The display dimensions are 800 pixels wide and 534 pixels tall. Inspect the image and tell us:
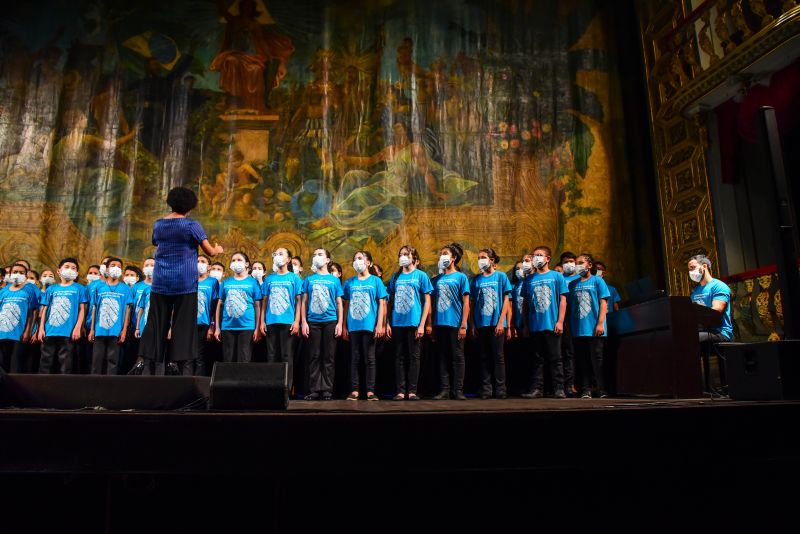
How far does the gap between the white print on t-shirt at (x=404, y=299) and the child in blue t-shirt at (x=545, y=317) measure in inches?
58.6

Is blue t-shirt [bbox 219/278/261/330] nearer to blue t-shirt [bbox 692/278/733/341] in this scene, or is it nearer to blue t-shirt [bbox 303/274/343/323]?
blue t-shirt [bbox 303/274/343/323]

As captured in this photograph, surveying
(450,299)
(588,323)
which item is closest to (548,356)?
(588,323)

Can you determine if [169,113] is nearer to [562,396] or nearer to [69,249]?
[69,249]

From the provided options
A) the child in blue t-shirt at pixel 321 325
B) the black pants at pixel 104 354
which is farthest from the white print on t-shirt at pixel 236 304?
the black pants at pixel 104 354

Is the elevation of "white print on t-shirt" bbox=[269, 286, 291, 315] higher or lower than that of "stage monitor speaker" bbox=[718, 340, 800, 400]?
higher

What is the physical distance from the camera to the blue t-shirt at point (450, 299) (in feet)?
21.9

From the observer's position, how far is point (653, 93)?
31.9 ft

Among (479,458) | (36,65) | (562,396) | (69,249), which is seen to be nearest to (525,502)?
(479,458)

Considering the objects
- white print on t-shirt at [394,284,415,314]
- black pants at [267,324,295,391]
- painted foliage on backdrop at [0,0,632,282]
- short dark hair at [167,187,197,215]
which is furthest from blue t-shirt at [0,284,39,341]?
white print on t-shirt at [394,284,415,314]

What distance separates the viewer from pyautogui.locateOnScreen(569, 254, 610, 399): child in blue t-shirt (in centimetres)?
680

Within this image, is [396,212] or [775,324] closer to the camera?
[775,324]

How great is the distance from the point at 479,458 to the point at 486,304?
16.1 ft

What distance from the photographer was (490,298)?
6.91 metres

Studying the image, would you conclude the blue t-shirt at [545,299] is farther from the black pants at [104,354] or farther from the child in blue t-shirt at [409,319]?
the black pants at [104,354]
